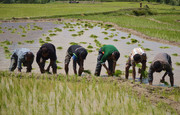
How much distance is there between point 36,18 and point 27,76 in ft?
63.8

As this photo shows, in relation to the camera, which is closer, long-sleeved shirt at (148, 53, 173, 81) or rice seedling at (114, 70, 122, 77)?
long-sleeved shirt at (148, 53, 173, 81)

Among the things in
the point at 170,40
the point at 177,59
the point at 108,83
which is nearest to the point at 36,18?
the point at 170,40

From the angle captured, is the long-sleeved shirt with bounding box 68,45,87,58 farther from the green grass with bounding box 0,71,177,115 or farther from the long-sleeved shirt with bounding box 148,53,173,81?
the long-sleeved shirt with bounding box 148,53,173,81

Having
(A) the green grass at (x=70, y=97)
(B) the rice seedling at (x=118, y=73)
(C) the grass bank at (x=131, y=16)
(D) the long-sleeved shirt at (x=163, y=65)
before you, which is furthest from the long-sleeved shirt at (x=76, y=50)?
(C) the grass bank at (x=131, y=16)

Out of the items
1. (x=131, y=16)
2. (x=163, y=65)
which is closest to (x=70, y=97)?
(x=163, y=65)

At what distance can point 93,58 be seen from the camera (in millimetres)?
7945

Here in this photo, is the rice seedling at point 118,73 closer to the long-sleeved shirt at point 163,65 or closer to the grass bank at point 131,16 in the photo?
the long-sleeved shirt at point 163,65

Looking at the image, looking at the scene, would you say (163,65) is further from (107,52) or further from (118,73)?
(118,73)

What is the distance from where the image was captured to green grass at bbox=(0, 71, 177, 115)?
3.65 m

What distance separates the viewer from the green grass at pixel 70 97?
365cm

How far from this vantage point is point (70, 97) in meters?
4.15

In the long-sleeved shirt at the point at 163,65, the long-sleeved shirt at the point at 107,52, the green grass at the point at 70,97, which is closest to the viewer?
the green grass at the point at 70,97

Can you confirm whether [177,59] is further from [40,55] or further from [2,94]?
[2,94]

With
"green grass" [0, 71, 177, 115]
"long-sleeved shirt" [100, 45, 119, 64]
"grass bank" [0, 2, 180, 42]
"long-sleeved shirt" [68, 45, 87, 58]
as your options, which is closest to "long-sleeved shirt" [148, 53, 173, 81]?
"green grass" [0, 71, 177, 115]
